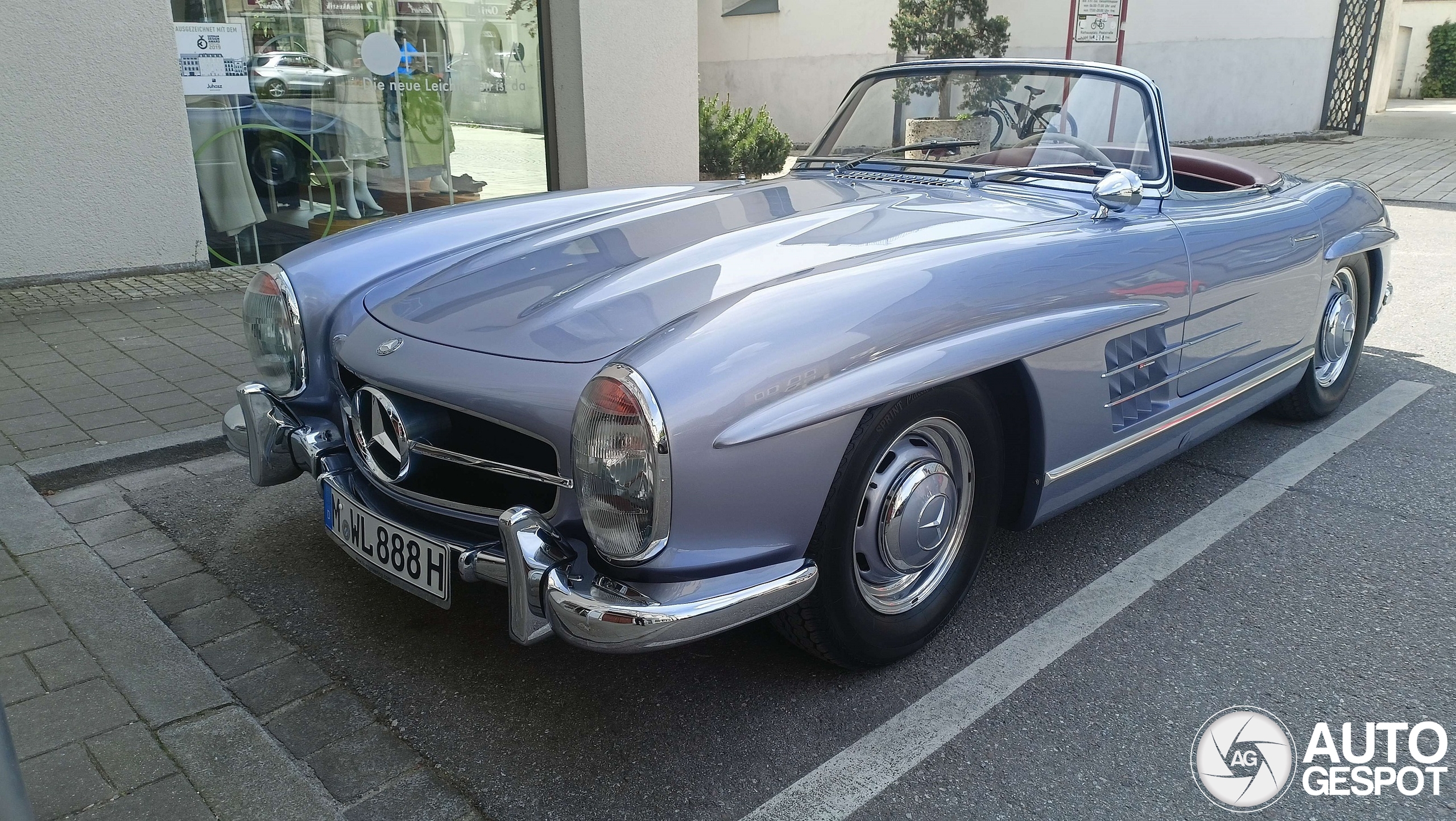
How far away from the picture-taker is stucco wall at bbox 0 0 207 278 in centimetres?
569

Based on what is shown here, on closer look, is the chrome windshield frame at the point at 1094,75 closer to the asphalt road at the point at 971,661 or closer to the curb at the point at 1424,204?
the asphalt road at the point at 971,661

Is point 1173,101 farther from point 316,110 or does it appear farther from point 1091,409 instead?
point 1091,409

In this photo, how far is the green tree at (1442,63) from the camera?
99.8 feet

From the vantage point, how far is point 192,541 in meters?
3.10

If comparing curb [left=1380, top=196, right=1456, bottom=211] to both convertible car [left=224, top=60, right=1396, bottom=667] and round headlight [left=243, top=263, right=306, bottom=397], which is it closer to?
convertible car [left=224, top=60, right=1396, bottom=667]

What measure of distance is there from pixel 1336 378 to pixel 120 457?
4681 millimetres

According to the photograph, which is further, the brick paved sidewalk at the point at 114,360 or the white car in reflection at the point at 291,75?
the white car in reflection at the point at 291,75

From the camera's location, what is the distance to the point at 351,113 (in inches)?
290

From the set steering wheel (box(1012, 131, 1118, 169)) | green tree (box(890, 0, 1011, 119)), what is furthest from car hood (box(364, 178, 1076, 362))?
green tree (box(890, 0, 1011, 119))

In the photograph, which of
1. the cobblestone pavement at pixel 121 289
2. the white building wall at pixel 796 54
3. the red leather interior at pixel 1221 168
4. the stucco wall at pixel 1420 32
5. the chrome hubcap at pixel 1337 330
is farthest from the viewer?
the stucco wall at pixel 1420 32

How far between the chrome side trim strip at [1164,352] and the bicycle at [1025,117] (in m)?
0.75

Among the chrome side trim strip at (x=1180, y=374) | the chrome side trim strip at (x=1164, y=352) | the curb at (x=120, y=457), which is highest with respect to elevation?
the chrome side trim strip at (x=1164, y=352)

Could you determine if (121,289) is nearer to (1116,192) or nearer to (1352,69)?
(1116,192)

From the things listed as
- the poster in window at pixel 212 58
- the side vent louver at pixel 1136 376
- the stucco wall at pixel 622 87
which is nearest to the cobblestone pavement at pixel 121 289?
the poster in window at pixel 212 58
